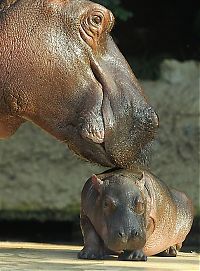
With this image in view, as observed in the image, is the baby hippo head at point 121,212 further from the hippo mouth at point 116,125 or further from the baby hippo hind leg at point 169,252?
the hippo mouth at point 116,125

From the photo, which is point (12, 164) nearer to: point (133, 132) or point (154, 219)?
point (154, 219)

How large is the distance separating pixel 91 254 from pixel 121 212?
0.73 ft

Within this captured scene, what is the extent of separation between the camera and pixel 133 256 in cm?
436

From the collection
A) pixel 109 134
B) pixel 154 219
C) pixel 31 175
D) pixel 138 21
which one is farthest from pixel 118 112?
pixel 138 21

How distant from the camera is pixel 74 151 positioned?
11.4 ft

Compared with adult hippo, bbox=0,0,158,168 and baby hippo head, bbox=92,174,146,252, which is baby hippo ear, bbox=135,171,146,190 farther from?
adult hippo, bbox=0,0,158,168

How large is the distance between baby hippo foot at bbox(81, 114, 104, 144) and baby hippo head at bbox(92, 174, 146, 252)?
3.38 ft

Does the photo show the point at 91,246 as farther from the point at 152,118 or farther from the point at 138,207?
the point at 152,118

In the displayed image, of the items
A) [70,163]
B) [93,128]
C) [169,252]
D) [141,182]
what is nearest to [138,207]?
[141,182]

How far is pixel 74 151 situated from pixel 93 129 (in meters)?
0.14

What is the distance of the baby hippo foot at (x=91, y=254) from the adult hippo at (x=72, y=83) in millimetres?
981

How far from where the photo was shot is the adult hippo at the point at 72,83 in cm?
341

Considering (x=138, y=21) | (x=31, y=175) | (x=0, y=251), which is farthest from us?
(x=138, y=21)

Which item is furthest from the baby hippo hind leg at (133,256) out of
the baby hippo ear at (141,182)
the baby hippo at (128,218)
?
the baby hippo ear at (141,182)
